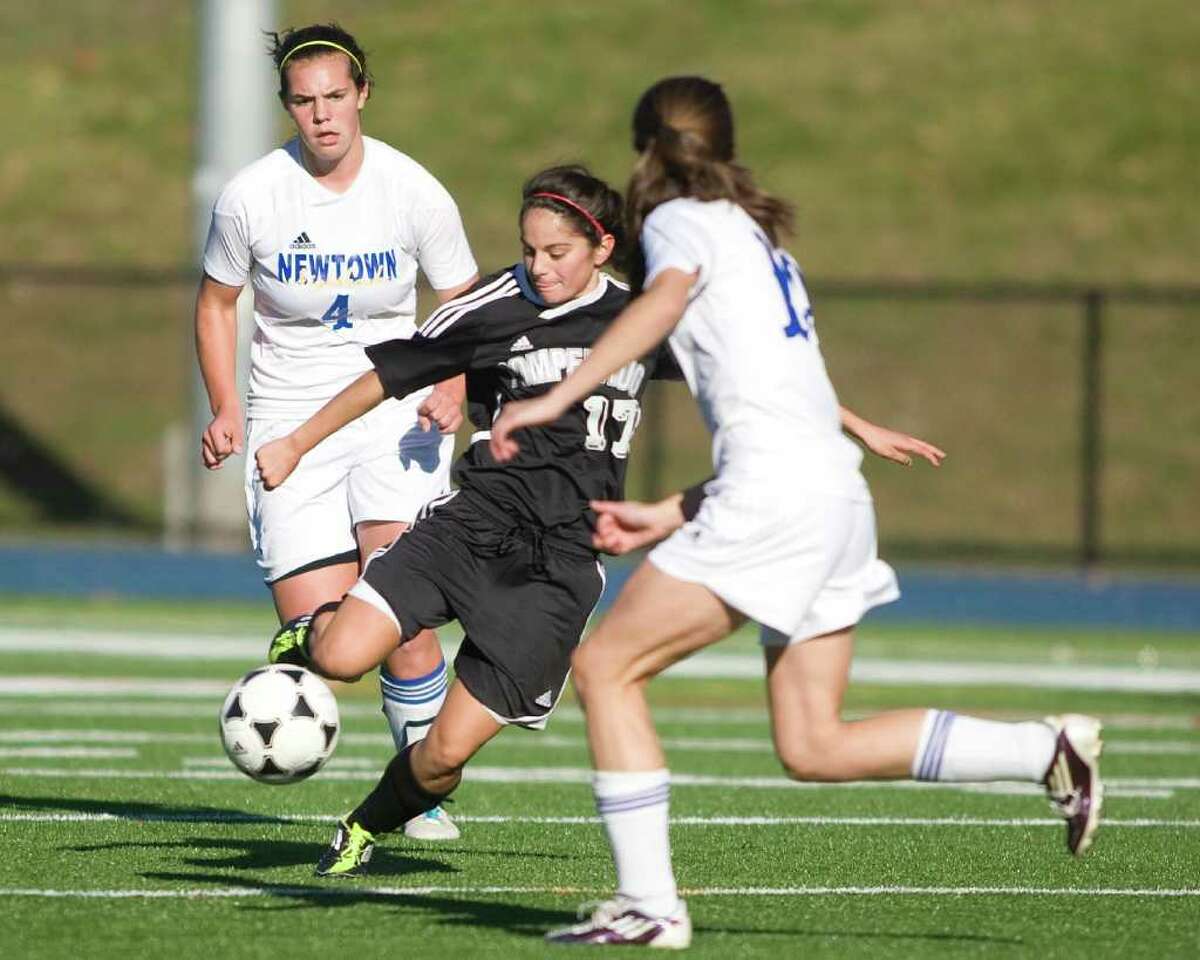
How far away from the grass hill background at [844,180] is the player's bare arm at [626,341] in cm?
1687

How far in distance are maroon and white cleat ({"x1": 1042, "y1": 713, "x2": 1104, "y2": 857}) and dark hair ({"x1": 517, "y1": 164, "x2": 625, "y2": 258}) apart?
69.8 inches

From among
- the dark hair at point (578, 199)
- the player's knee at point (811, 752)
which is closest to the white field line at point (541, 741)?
the dark hair at point (578, 199)

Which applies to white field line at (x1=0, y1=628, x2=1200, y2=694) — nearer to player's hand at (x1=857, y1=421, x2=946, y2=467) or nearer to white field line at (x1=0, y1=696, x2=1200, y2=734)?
white field line at (x1=0, y1=696, x2=1200, y2=734)

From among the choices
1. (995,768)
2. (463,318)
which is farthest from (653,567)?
(463,318)

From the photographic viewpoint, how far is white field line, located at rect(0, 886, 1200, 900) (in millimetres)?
5941

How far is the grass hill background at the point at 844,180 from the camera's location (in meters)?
25.2

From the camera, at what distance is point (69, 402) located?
2641 cm

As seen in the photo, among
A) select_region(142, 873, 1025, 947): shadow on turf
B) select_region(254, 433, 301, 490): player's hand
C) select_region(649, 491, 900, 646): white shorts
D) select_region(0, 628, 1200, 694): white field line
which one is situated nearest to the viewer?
select_region(649, 491, 900, 646): white shorts

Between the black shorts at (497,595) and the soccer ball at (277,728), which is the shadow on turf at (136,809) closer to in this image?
the soccer ball at (277,728)

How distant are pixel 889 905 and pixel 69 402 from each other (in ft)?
71.0

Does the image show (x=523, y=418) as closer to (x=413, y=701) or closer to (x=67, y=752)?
(x=413, y=701)

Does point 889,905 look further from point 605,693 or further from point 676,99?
point 676,99

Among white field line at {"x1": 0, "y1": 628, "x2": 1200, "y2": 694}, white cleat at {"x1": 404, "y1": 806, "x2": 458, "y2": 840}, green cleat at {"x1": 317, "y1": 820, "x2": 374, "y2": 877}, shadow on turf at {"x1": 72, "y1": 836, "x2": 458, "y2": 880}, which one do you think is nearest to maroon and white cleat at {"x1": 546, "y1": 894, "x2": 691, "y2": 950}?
green cleat at {"x1": 317, "y1": 820, "x2": 374, "y2": 877}

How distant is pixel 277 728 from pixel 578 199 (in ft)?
5.47
